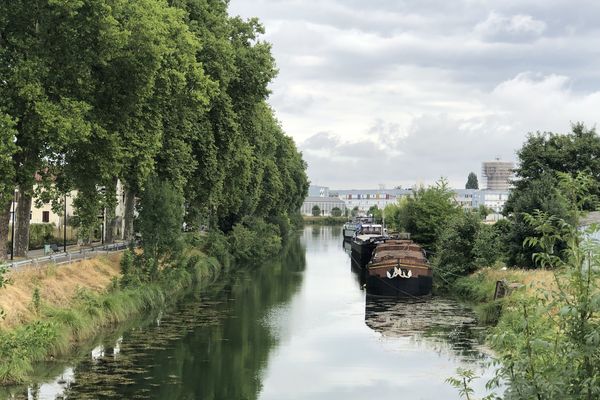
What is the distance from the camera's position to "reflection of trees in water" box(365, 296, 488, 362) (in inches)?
1076

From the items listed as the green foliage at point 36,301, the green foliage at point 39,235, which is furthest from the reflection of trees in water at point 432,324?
the green foliage at point 39,235

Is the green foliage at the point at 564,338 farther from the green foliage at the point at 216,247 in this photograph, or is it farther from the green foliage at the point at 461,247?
the green foliage at the point at 216,247

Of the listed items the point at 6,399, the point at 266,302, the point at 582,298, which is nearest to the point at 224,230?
→ the point at 266,302

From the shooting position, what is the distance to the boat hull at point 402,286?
42.3 meters

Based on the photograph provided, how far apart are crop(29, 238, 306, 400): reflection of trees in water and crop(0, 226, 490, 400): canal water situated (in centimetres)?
4

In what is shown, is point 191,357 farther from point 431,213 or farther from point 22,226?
point 431,213

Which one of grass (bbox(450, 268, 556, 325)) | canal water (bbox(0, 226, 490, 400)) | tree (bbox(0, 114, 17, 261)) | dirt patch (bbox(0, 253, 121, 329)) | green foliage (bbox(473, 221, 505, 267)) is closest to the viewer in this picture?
canal water (bbox(0, 226, 490, 400))

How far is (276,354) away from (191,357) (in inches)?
122

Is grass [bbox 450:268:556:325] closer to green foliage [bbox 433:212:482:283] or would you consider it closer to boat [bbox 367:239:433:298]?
green foliage [bbox 433:212:482:283]

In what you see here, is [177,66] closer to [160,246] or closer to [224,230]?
[160,246]

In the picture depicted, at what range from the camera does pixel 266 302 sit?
41.1 m

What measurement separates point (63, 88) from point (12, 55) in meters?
2.30

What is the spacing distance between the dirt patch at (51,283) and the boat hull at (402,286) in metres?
14.8

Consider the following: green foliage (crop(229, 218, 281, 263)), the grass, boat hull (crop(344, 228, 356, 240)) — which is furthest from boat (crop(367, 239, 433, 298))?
boat hull (crop(344, 228, 356, 240))
